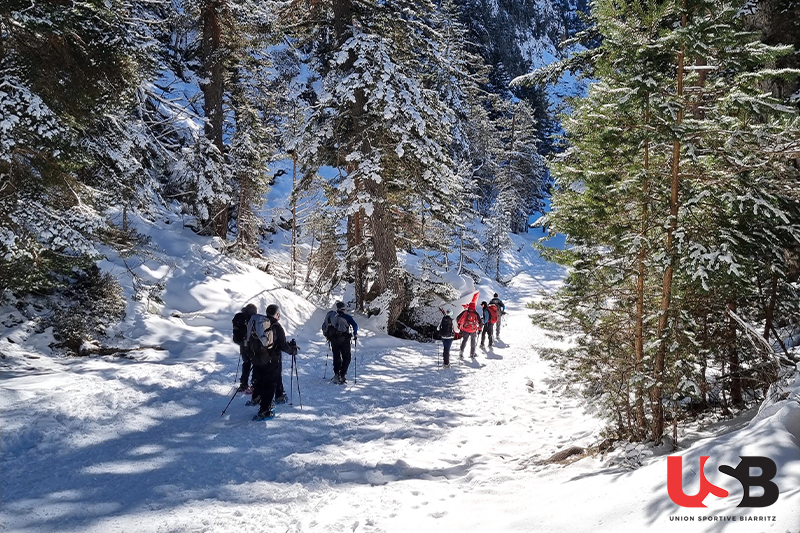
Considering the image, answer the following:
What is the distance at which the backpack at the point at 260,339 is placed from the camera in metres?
7.40

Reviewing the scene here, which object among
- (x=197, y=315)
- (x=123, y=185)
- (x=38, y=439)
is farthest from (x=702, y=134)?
(x=197, y=315)

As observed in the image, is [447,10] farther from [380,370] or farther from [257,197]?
[380,370]

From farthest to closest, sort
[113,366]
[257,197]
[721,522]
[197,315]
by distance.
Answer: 1. [257,197]
2. [197,315]
3. [113,366]
4. [721,522]

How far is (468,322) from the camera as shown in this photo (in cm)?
1418

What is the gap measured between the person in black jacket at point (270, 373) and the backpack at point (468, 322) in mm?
7429

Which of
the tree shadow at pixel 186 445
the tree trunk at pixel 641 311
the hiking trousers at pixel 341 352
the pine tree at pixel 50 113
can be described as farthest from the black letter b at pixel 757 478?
the pine tree at pixel 50 113

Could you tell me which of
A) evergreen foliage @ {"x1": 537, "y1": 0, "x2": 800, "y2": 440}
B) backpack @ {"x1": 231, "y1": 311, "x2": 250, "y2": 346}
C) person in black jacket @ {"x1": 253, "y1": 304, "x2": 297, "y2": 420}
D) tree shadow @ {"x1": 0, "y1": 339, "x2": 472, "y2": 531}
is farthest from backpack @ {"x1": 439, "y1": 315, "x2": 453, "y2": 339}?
evergreen foliage @ {"x1": 537, "y1": 0, "x2": 800, "y2": 440}

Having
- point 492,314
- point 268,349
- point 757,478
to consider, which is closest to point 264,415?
point 268,349

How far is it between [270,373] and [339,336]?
99.0 inches

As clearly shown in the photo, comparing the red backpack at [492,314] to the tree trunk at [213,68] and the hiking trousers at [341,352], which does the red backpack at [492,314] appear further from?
the tree trunk at [213,68]

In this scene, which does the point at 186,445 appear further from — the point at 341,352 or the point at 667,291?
the point at 667,291

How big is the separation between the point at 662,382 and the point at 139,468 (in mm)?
6249

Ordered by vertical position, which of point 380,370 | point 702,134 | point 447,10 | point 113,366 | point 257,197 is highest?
point 447,10

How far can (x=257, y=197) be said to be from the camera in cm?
2172
